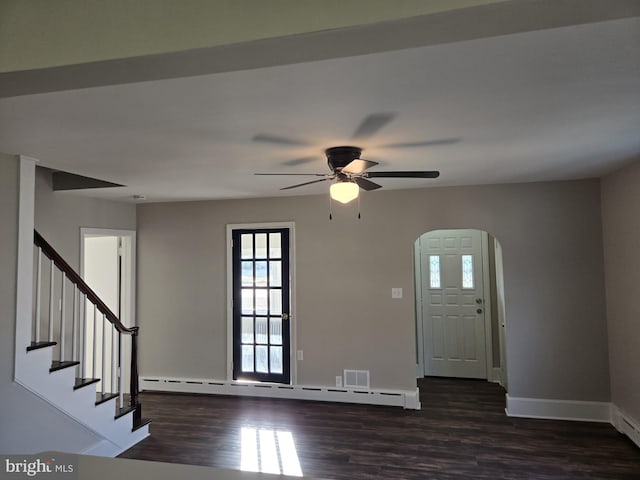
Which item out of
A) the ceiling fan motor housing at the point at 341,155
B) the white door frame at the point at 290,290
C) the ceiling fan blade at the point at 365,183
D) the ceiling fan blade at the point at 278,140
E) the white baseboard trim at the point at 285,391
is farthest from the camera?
the white door frame at the point at 290,290

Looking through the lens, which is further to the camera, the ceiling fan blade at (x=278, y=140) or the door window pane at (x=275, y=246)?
the door window pane at (x=275, y=246)

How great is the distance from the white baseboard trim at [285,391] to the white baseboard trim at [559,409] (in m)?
1.04

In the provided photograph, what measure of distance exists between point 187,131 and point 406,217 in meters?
2.95

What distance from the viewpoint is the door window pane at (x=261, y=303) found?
5109 mm

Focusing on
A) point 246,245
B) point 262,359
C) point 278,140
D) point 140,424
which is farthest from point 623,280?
point 140,424

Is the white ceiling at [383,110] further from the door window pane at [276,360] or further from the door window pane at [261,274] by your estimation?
the door window pane at [276,360]

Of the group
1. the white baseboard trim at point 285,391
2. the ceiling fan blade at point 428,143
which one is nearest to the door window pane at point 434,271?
the white baseboard trim at point 285,391

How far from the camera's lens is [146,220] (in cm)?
543

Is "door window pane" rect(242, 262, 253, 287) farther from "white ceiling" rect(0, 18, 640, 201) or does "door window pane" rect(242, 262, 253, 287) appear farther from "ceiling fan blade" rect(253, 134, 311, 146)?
"ceiling fan blade" rect(253, 134, 311, 146)

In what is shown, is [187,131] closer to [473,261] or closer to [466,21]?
[466,21]

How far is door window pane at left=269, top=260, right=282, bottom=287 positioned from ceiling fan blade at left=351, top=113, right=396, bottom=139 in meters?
2.82

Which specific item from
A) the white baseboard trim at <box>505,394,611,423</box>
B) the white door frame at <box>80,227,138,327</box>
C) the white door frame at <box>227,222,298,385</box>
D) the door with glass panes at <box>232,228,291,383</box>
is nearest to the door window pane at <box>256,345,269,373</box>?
the door with glass panes at <box>232,228,291,383</box>

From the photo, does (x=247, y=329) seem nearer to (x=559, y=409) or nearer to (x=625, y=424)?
(x=559, y=409)

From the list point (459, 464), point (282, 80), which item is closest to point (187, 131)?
point (282, 80)
